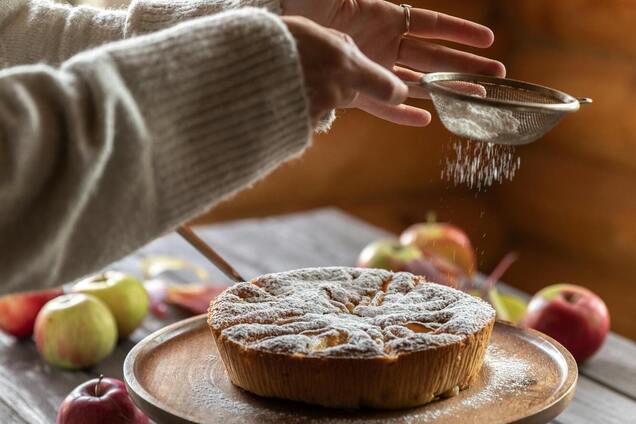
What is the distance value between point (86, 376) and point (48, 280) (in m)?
0.50

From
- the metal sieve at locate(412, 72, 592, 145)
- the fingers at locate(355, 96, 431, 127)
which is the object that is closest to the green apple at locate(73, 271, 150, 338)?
the fingers at locate(355, 96, 431, 127)

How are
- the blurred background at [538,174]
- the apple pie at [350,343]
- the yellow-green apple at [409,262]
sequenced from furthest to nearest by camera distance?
the blurred background at [538,174] < the yellow-green apple at [409,262] < the apple pie at [350,343]

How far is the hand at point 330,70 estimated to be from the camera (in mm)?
822

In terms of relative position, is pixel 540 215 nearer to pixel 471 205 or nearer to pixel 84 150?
pixel 471 205

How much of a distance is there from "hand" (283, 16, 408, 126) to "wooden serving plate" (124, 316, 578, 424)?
28 centimetres

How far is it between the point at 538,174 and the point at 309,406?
2.21 meters

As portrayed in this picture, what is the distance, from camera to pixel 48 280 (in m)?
0.77

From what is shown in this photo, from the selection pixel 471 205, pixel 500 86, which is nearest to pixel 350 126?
pixel 471 205

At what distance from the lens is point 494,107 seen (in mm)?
966

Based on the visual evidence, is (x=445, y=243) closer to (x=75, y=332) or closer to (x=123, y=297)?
(x=123, y=297)

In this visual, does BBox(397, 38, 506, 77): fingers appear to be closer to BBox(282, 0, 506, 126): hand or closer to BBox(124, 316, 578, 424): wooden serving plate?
BBox(282, 0, 506, 126): hand

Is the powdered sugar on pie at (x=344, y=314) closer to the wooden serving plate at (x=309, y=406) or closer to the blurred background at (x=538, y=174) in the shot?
the wooden serving plate at (x=309, y=406)

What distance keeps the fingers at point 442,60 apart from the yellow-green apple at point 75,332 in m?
0.55

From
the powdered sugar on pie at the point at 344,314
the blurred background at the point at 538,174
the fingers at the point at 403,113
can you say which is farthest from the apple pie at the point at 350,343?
the blurred background at the point at 538,174
